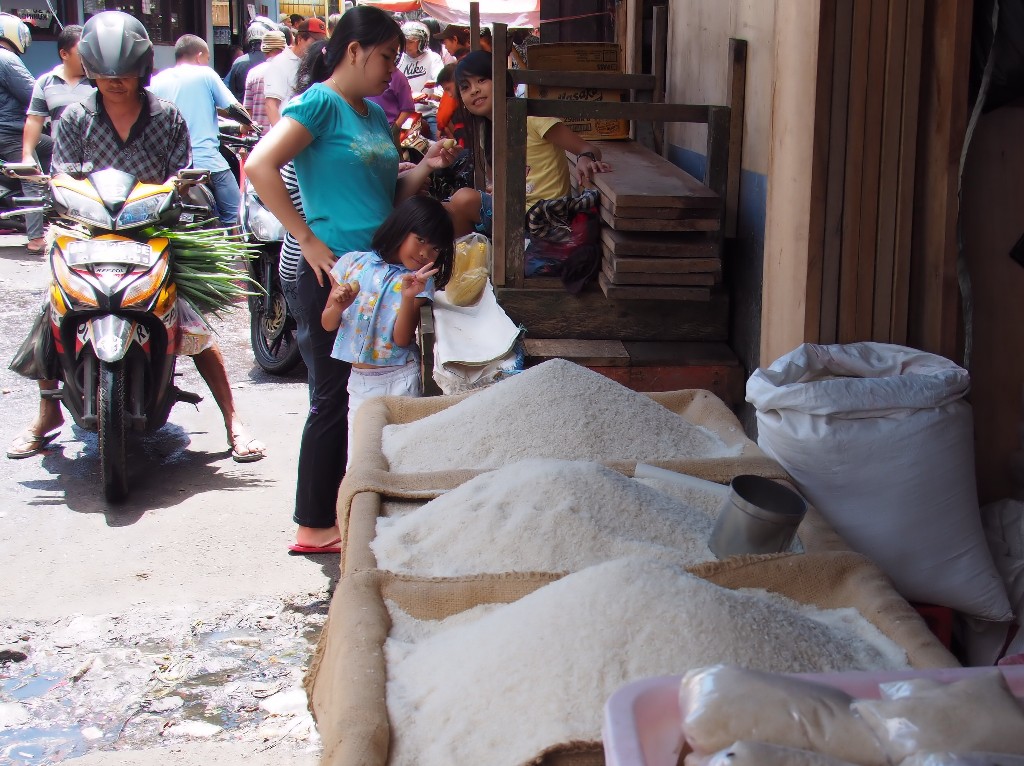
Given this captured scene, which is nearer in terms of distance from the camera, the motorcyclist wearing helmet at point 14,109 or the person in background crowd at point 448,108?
the person in background crowd at point 448,108

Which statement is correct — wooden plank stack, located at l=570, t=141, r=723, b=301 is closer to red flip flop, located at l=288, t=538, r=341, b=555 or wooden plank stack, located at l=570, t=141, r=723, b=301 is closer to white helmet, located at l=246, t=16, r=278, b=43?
red flip flop, located at l=288, t=538, r=341, b=555

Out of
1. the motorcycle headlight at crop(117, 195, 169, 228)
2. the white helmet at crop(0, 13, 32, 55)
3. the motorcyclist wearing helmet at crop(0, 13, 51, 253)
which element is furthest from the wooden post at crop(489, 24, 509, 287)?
the white helmet at crop(0, 13, 32, 55)

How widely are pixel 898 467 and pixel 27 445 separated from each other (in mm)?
3754

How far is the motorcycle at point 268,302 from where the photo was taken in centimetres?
564

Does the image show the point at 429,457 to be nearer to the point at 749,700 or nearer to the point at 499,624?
the point at 499,624

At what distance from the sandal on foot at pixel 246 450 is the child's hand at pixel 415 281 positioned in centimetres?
169

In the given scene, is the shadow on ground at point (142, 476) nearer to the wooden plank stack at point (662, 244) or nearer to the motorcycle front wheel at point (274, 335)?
the motorcycle front wheel at point (274, 335)

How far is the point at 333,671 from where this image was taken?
5.13ft

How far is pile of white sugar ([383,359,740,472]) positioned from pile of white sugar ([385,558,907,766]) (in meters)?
0.75

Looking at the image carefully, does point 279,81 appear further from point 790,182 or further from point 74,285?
point 790,182

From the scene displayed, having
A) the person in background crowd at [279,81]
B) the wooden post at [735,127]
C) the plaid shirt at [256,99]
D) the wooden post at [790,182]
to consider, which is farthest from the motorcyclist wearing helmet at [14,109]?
the wooden post at [790,182]

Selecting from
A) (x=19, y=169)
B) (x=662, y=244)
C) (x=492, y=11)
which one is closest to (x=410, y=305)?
(x=662, y=244)

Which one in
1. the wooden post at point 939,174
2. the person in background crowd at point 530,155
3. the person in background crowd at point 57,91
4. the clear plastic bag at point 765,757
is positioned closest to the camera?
the clear plastic bag at point 765,757

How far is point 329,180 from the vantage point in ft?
11.4
